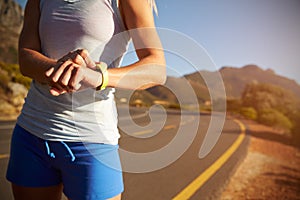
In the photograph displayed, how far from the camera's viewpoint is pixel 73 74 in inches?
26.7

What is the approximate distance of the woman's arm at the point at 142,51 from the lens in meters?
0.83

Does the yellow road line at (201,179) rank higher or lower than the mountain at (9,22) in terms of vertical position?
higher

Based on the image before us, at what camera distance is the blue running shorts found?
0.94m

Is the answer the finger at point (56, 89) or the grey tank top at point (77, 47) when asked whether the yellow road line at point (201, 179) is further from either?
the finger at point (56, 89)

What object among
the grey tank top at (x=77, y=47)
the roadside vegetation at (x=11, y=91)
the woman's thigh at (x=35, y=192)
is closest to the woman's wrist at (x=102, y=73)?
the grey tank top at (x=77, y=47)

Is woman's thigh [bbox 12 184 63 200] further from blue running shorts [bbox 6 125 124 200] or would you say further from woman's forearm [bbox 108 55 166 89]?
woman's forearm [bbox 108 55 166 89]

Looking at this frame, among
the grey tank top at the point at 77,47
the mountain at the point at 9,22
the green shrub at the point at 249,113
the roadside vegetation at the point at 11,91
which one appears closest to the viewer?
the grey tank top at the point at 77,47

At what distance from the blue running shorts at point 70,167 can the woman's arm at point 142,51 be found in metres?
0.26

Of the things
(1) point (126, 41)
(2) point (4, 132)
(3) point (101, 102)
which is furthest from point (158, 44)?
(2) point (4, 132)

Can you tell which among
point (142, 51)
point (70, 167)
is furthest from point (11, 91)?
point (142, 51)

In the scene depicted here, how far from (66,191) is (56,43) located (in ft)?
1.62

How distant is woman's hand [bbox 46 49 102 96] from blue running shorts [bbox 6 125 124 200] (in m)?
0.29

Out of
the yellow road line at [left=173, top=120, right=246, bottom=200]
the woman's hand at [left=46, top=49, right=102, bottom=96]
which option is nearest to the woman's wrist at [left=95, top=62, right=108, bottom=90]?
the woman's hand at [left=46, top=49, right=102, bottom=96]

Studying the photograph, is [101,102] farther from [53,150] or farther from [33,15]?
[33,15]
